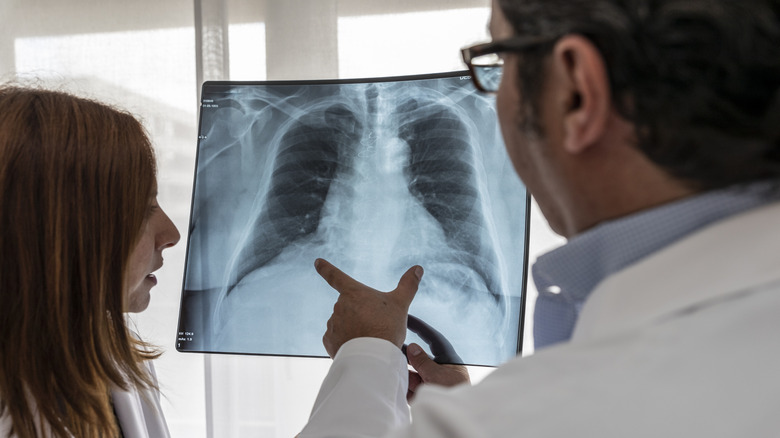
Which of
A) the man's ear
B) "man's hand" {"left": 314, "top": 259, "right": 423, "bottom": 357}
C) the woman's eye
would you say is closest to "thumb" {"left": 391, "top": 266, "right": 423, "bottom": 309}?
"man's hand" {"left": 314, "top": 259, "right": 423, "bottom": 357}

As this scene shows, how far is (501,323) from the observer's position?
1027 mm

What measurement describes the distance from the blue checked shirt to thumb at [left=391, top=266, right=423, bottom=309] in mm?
413

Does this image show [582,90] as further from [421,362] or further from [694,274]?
[421,362]

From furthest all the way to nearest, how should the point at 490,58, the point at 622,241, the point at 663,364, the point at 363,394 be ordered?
the point at 363,394, the point at 490,58, the point at 622,241, the point at 663,364

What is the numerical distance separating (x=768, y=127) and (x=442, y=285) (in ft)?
2.11

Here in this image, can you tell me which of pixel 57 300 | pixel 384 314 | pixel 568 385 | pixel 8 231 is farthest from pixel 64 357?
pixel 568 385

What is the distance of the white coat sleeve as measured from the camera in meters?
0.87

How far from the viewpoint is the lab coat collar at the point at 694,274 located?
431 mm

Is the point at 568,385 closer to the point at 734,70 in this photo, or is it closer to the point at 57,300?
the point at 734,70

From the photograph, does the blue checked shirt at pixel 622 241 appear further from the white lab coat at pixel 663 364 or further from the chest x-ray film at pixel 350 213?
the chest x-ray film at pixel 350 213

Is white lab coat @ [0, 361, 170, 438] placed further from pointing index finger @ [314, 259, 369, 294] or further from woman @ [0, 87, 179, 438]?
pointing index finger @ [314, 259, 369, 294]

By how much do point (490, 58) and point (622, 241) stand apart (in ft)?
0.89

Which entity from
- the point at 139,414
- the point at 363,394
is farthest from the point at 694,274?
the point at 139,414

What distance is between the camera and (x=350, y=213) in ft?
3.67
